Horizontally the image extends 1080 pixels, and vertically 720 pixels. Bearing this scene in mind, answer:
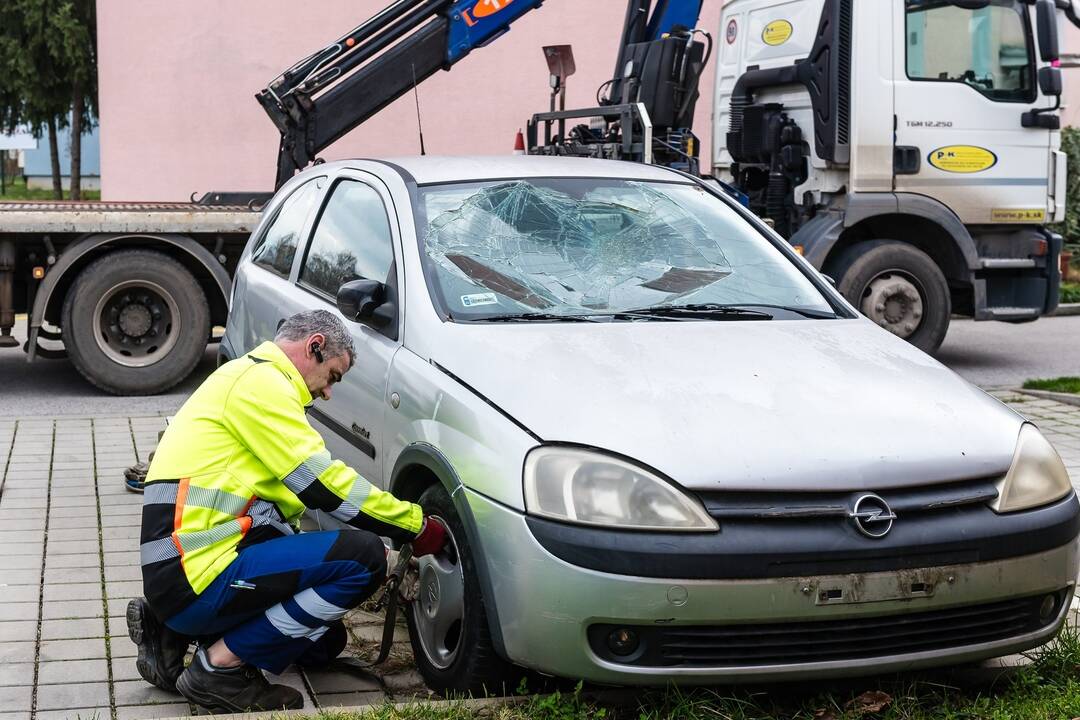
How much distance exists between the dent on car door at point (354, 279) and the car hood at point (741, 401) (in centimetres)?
43

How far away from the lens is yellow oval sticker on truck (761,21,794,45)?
1084 cm

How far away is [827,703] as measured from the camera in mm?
3973

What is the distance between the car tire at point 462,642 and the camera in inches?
152

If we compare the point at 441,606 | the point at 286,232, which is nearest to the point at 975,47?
the point at 286,232

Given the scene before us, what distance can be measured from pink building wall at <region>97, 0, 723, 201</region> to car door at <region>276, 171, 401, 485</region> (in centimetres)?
1288

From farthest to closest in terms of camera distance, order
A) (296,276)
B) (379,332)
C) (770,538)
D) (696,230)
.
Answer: (296,276), (696,230), (379,332), (770,538)

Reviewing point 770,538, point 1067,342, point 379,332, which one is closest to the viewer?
point 770,538

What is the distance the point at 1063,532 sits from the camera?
13.0ft

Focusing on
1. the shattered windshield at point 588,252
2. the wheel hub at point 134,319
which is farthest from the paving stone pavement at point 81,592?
the wheel hub at point 134,319

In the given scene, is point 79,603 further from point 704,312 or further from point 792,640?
point 792,640

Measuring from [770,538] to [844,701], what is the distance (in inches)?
28.3

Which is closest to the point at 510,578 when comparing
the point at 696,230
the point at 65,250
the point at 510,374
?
the point at 510,374

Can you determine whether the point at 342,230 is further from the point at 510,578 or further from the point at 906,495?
the point at 906,495

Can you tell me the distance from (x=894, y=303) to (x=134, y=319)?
18.5 feet
